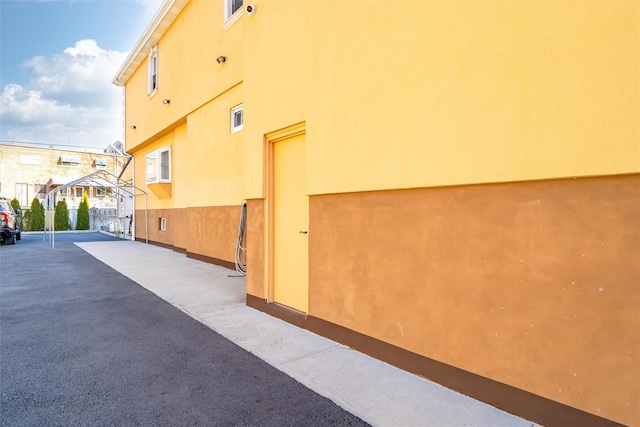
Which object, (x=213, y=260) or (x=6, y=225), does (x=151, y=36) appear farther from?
(x=6, y=225)

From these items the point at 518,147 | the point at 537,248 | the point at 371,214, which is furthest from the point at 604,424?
the point at 371,214

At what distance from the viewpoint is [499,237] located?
2727 millimetres

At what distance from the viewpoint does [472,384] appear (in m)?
2.91

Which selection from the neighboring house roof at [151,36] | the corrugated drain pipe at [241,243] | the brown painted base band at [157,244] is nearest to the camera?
the corrugated drain pipe at [241,243]

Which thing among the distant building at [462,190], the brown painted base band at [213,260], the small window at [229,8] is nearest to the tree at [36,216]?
the brown painted base band at [213,260]

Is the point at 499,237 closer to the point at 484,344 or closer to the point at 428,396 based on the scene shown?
the point at 484,344

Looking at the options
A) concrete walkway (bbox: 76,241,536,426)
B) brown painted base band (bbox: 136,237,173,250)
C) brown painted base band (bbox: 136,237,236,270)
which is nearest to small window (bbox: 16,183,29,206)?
brown painted base band (bbox: 136,237,173,250)

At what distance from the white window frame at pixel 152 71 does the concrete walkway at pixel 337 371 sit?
10891mm

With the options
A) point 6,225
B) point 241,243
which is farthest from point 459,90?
point 6,225

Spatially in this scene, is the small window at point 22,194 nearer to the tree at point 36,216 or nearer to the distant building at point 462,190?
the tree at point 36,216

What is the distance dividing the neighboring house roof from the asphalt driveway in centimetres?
1040

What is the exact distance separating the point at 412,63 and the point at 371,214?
1.52 meters

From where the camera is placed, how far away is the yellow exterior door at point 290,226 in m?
4.96

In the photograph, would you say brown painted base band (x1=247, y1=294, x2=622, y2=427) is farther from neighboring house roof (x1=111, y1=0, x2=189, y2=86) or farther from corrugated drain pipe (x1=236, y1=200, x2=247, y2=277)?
neighboring house roof (x1=111, y1=0, x2=189, y2=86)
